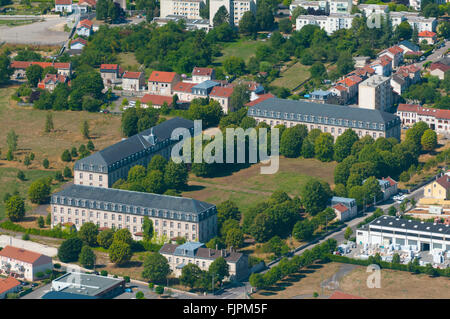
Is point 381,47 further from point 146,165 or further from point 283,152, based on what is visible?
point 146,165

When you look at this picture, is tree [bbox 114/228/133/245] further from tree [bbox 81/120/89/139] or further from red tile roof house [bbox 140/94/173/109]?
red tile roof house [bbox 140/94/173/109]

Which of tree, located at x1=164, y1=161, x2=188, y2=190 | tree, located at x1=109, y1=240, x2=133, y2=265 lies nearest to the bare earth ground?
tree, located at x1=109, y1=240, x2=133, y2=265

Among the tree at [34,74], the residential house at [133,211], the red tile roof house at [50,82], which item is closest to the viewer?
the residential house at [133,211]

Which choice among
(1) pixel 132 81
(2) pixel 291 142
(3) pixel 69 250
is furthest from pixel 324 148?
(1) pixel 132 81

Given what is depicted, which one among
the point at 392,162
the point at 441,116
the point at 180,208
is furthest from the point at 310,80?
the point at 180,208

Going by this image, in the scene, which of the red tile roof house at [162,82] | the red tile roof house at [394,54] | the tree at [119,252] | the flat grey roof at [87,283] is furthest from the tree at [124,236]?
the red tile roof house at [394,54]

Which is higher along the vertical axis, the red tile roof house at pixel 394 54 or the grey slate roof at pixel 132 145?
the red tile roof house at pixel 394 54

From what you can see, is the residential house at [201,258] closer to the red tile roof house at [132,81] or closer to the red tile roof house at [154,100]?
the red tile roof house at [154,100]
